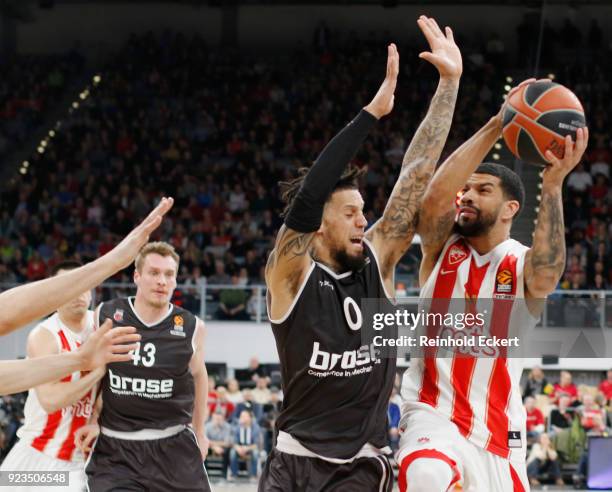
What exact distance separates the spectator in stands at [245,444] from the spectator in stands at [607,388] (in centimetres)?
471

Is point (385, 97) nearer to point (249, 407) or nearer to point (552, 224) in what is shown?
point (552, 224)

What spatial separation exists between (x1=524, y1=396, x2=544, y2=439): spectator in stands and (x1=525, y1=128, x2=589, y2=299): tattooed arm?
28.2ft

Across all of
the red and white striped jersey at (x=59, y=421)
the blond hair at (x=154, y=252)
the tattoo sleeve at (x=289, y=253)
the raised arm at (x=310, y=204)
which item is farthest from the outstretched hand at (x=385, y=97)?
the red and white striped jersey at (x=59, y=421)

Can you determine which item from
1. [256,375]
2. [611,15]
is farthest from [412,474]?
[611,15]

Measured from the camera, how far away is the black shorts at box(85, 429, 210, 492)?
682 cm

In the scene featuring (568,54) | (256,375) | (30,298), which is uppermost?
(568,54)

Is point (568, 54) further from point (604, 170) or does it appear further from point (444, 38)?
point (444, 38)

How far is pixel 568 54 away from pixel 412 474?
21946 millimetres

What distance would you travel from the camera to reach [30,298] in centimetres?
373

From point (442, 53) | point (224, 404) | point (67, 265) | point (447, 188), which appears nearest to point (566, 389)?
point (224, 404)

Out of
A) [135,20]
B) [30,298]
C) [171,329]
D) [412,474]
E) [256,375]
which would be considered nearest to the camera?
[30,298]

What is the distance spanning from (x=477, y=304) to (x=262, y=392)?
9.00m

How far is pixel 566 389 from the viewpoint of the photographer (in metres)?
14.2

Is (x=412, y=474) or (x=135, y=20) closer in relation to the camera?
(x=412, y=474)
